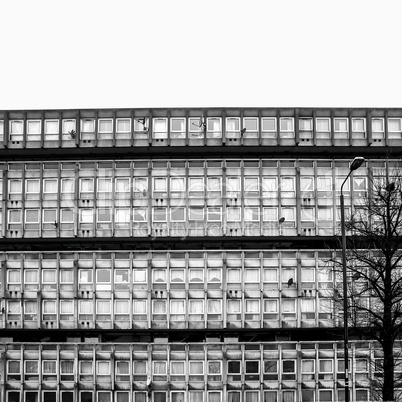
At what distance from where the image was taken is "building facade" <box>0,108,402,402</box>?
40.8m

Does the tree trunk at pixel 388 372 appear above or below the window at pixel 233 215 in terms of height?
below

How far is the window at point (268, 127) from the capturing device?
4388 cm

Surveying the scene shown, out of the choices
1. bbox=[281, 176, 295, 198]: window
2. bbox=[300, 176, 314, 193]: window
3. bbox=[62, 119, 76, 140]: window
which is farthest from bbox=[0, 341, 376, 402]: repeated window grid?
bbox=[62, 119, 76, 140]: window

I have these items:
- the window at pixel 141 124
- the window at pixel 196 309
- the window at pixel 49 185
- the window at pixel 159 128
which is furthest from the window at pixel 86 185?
the window at pixel 196 309

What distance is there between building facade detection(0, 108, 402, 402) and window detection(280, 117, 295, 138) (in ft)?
0.31

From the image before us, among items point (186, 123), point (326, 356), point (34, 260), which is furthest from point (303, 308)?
point (34, 260)

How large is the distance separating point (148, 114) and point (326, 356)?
18256mm

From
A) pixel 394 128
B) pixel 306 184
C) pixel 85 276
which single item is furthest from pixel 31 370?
pixel 394 128

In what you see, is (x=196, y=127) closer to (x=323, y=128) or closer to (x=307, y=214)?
(x=323, y=128)

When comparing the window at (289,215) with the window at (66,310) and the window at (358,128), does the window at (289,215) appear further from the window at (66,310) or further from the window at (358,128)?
the window at (66,310)

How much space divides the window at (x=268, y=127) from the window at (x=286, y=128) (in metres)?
0.50

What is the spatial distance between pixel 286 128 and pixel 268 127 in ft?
3.76

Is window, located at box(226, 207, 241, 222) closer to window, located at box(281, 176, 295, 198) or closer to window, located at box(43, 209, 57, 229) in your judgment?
window, located at box(281, 176, 295, 198)

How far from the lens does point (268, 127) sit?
44.0 m
